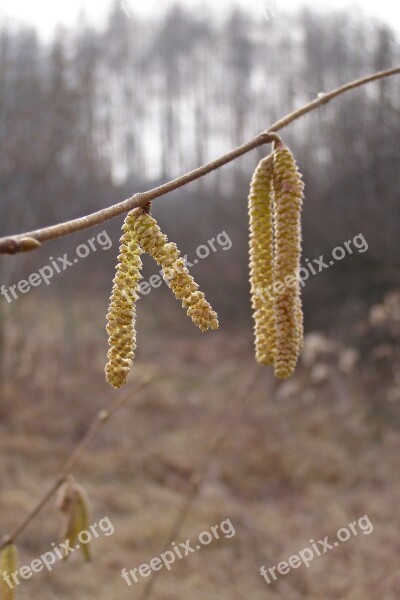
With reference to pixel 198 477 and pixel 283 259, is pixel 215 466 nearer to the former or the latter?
pixel 198 477

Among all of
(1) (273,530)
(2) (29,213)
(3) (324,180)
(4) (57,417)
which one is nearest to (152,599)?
(1) (273,530)

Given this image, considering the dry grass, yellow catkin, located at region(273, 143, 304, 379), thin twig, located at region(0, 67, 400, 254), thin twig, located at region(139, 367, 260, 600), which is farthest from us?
the dry grass

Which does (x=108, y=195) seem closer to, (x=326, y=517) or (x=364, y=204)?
(x=364, y=204)

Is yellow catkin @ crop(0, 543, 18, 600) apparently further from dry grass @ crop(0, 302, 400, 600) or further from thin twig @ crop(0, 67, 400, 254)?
Answer: dry grass @ crop(0, 302, 400, 600)

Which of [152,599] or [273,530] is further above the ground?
[152,599]

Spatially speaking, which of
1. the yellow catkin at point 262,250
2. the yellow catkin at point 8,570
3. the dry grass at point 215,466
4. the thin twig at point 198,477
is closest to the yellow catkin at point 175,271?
the yellow catkin at point 262,250

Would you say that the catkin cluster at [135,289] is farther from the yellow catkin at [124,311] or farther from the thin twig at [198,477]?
the thin twig at [198,477]

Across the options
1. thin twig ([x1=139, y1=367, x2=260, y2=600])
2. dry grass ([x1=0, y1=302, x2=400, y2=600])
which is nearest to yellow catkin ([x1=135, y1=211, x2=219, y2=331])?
thin twig ([x1=139, y1=367, x2=260, y2=600])
